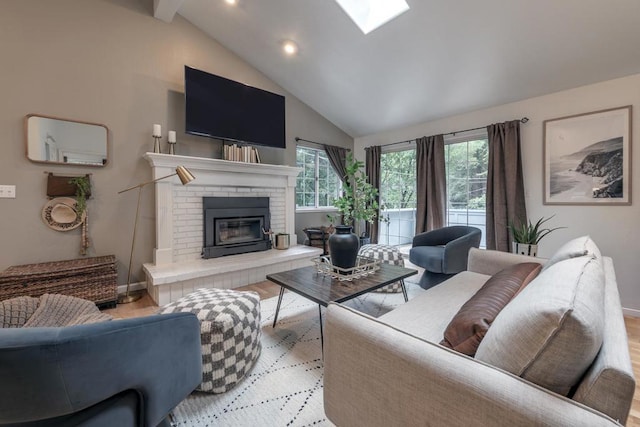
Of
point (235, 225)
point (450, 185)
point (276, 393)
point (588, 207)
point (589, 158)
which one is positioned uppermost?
point (589, 158)

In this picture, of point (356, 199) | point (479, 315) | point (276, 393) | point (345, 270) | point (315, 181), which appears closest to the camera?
point (479, 315)

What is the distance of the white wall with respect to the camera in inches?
99.9

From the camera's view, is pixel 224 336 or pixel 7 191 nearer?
pixel 224 336

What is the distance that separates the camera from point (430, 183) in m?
3.95

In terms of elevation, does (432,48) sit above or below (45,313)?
above

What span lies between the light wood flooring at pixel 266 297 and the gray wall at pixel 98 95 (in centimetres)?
48

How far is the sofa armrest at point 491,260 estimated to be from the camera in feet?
6.64

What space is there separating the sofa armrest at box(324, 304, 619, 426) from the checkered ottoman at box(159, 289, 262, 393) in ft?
2.28

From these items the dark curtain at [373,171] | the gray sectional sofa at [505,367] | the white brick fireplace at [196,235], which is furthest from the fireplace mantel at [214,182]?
the gray sectional sofa at [505,367]

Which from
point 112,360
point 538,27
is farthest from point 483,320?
point 538,27

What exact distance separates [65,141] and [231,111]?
171 cm

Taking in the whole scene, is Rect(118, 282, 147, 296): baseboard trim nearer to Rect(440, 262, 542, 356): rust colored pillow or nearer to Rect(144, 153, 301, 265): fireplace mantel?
Rect(144, 153, 301, 265): fireplace mantel

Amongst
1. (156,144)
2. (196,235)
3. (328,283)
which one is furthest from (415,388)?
(156,144)

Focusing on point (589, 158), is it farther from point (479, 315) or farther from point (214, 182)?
point (214, 182)
